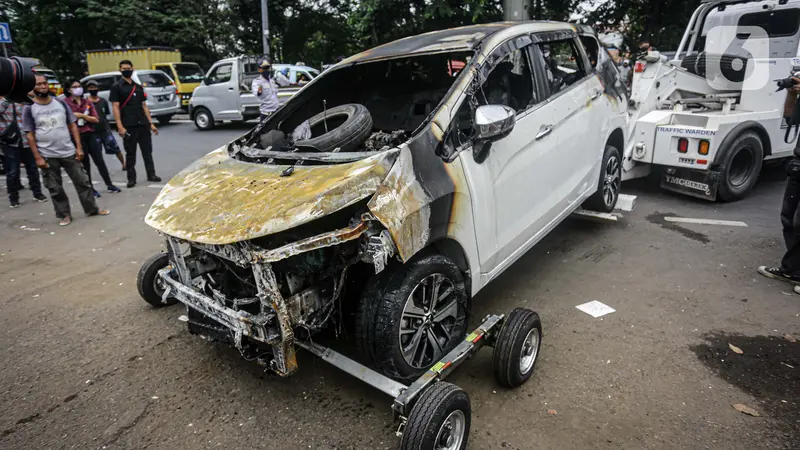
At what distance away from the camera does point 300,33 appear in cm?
2427

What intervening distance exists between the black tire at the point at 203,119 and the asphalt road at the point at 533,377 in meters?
10.9

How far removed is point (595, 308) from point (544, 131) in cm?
141

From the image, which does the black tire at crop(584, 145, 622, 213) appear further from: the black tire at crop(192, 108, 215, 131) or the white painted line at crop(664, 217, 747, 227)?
the black tire at crop(192, 108, 215, 131)

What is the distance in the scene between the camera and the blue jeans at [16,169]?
7410 millimetres

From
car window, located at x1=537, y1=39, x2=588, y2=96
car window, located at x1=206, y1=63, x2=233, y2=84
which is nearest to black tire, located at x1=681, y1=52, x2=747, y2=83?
car window, located at x1=537, y1=39, x2=588, y2=96

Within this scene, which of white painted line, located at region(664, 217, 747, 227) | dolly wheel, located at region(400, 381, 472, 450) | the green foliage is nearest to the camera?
dolly wheel, located at region(400, 381, 472, 450)

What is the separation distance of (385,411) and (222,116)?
13998mm

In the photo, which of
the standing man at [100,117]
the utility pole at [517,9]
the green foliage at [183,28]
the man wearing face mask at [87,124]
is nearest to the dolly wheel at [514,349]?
the utility pole at [517,9]

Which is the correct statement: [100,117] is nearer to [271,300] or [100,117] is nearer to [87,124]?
[87,124]

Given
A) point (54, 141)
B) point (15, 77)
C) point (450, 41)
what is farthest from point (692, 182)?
point (54, 141)

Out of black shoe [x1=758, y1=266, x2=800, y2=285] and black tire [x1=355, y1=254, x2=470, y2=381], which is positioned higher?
black tire [x1=355, y1=254, x2=470, y2=381]

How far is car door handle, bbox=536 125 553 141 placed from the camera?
356 centimetres

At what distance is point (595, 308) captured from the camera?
384 centimetres

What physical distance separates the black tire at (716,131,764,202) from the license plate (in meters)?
0.09
